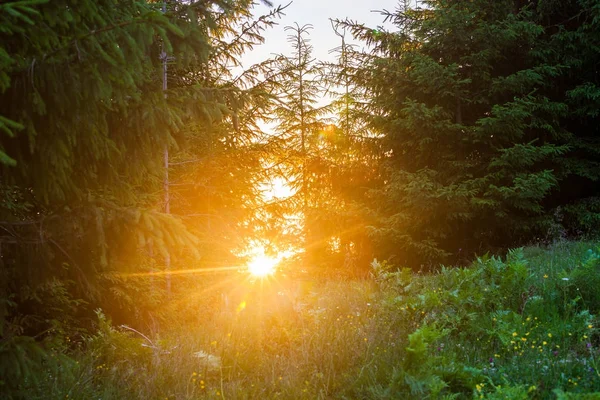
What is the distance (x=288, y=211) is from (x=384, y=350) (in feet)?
27.9

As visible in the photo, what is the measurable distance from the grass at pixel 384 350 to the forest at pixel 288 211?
0.10 feet

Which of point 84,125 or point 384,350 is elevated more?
point 84,125

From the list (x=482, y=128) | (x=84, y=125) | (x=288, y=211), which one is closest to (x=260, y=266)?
(x=288, y=211)

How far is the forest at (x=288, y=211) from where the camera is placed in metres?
3.37

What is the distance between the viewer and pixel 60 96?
3.23 meters

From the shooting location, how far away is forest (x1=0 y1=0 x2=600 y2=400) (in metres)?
3.37

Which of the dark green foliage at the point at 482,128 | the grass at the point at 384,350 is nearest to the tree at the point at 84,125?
the grass at the point at 384,350

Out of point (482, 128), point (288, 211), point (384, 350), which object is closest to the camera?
point (384, 350)

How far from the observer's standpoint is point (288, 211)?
41.7 ft

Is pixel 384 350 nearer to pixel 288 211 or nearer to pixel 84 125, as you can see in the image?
pixel 84 125

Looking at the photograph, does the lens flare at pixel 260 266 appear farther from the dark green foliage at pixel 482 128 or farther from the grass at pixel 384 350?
the grass at pixel 384 350

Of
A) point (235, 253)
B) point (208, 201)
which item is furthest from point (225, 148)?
point (235, 253)

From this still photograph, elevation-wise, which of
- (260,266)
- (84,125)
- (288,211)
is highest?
(84,125)

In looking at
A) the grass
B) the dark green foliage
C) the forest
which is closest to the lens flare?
the forest
